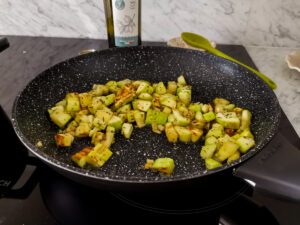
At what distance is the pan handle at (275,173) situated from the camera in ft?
1.67

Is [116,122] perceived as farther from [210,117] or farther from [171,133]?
[210,117]

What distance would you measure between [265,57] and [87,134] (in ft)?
2.94

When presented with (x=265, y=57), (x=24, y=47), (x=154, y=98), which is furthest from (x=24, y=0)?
(x=265, y=57)

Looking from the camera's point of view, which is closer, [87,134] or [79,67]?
[87,134]

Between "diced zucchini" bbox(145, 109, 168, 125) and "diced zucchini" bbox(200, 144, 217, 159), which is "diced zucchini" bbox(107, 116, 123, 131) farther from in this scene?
"diced zucchini" bbox(200, 144, 217, 159)

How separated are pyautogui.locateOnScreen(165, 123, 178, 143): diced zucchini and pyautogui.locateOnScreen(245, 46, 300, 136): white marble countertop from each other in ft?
1.28

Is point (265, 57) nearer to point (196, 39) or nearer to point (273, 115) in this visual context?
point (196, 39)

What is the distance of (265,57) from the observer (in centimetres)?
126

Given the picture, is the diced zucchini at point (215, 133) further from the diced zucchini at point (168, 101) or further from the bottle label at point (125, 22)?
the bottle label at point (125, 22)

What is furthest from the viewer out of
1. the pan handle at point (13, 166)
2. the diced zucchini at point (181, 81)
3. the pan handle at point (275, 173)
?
the diced zucchini at point (181, 81)

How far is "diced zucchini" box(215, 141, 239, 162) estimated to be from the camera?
695 mm

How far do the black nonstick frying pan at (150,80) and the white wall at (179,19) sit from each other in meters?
0.35

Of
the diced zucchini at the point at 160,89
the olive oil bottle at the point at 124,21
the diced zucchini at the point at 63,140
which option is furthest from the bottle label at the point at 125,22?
the diced zucchini at the point at 63,140

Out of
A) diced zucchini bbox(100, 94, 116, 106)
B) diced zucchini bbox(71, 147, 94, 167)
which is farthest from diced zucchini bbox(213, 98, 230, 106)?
diced zucchini bbox(71, 147, 94, 167)
